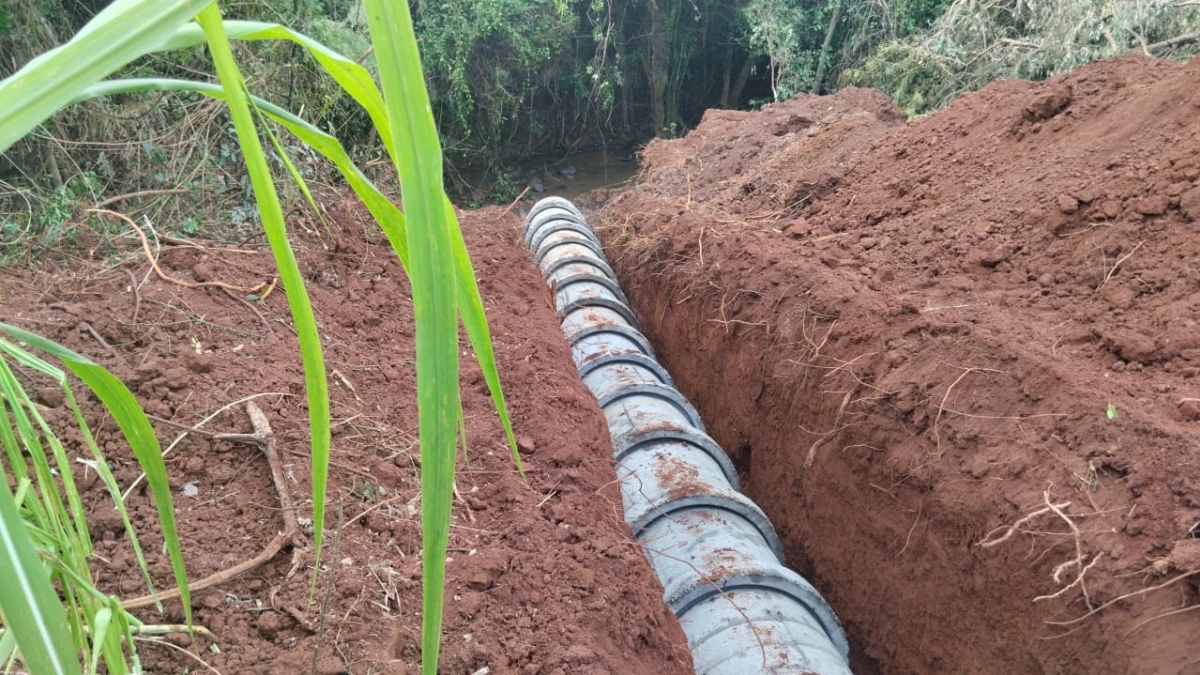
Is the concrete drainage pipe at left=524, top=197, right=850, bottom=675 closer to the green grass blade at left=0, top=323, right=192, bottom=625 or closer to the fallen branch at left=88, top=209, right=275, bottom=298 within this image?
the fallen branch at left=88, top=209, right=275, bottom=298

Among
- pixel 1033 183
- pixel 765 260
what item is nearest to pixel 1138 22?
pixel 1033 183

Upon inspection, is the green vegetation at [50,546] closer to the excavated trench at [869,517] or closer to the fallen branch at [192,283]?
the fallen branch at [192,283]

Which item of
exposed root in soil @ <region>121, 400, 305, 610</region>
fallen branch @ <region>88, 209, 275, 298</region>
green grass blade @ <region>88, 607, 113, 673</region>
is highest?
green grass blade @ <region>88, 607, 113, 673</region>

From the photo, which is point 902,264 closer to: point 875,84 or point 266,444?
point 266,444

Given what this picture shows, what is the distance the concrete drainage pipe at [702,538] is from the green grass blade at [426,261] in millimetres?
2214

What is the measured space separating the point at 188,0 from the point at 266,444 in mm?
2063

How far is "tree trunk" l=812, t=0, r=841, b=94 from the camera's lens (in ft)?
31.4

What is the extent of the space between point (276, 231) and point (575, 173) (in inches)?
474

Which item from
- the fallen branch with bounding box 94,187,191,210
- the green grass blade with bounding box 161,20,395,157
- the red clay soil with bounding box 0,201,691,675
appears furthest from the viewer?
the fallen branch with bounding box 94,187,191,210

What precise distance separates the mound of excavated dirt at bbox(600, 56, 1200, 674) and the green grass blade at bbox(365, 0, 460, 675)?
2.35 metres

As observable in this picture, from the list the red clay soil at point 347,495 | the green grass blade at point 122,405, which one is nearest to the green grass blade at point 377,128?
the green grass blade at point 122,405

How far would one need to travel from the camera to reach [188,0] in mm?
450

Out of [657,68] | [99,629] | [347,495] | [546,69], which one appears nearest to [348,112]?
[347,495]

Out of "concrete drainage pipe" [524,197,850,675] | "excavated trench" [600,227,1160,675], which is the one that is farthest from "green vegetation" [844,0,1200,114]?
"concrete drainage pipe" [524,197,850,675]
